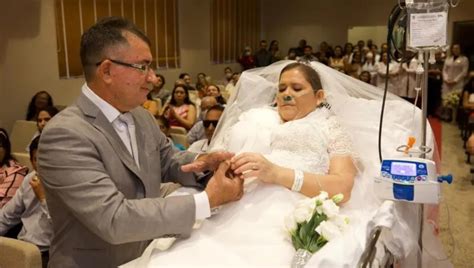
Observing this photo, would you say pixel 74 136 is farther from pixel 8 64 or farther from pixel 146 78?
pixel 8 64

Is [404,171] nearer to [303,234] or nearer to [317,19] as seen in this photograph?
[303,234]

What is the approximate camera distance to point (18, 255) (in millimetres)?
2102

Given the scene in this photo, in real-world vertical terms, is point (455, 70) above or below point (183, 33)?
below

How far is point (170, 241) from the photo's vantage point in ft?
4.97

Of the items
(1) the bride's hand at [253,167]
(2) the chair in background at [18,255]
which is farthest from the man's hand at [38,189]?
(1) the bride's hand at [253,167]

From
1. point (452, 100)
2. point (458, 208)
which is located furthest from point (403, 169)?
point (452, 100)

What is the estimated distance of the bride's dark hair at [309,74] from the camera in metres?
2.16

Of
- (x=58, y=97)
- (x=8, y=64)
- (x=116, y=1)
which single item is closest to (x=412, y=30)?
(x=8, y=64)

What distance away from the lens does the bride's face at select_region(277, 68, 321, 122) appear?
2.12m

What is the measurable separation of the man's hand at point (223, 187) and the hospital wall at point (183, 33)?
4.84 metres

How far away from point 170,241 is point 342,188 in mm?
720

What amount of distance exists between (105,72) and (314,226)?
785mm

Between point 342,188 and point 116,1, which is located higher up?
point 116,1

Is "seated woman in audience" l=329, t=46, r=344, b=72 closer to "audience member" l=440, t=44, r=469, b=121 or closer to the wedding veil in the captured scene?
"audience member" l=440, t=44, r=469, b=121
